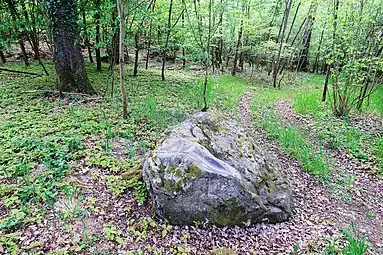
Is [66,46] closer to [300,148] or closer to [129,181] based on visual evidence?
[129,181]

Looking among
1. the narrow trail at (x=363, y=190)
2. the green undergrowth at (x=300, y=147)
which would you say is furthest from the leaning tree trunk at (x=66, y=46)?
the narrow trail at (x=363, y=190)

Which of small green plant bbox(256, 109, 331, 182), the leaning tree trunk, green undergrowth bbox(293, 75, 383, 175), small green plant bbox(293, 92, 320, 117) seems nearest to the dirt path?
small green plant bbox(256, 109, 331, 182)

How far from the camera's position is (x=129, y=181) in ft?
12.0

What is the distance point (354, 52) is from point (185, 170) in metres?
6.18

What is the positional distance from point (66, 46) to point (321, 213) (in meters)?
6.45

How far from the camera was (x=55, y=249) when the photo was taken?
2.55 meters

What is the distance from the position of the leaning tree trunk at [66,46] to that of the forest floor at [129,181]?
0.47m

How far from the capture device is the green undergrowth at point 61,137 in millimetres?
3135

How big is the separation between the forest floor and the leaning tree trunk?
1.54 ft

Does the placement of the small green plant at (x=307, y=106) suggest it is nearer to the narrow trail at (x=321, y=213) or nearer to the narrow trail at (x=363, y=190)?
the narrow trail at (x=363, y=190)

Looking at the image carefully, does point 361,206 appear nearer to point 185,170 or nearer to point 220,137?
point 220,137

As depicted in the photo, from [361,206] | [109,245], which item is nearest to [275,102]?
[361,206]

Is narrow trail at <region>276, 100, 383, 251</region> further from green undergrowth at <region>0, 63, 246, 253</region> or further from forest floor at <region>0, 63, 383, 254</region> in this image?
green undergrowth at <region>0, 63, 246, 253</region>

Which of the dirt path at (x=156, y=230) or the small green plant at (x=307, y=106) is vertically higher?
the small green plant at (x=307, y=106)
